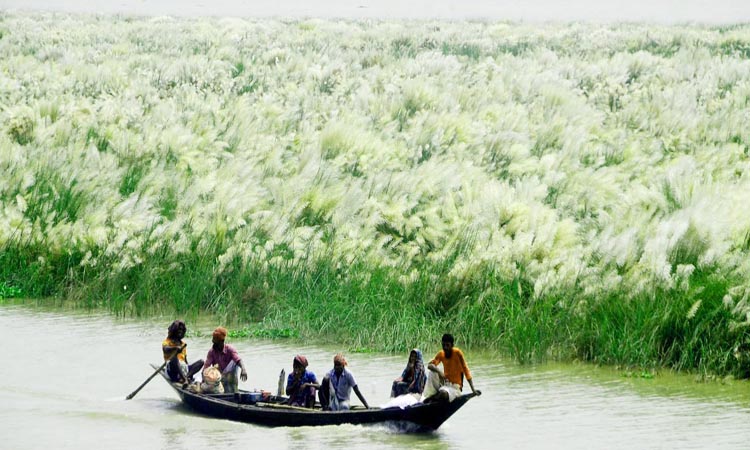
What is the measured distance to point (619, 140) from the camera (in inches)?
853

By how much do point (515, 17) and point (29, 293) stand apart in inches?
1884

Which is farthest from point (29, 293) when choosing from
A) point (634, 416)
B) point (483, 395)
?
point (634, 416)

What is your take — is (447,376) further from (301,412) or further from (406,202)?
(406,202)

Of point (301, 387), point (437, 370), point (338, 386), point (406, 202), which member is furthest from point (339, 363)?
point (406, 202)

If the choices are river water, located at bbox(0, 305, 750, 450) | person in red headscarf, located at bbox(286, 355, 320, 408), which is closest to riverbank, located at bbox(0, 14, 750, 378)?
river water, located at bbox(0, 305, 750, 450)

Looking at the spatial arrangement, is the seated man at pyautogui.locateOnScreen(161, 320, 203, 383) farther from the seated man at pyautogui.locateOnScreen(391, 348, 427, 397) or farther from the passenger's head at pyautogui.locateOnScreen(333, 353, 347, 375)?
the seated man at pyautogui.locateOnScreen(391, 348, 427, 397)

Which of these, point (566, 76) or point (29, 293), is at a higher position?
point (566, 76)

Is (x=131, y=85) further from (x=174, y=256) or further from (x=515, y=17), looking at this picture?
(x=515, y=17)

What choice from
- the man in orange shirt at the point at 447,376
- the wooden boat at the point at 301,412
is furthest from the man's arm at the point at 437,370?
the wooden boat at the point at 301,412

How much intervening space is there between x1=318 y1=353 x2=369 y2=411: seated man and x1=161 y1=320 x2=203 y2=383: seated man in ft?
6.07

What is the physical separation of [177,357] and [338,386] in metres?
2.13

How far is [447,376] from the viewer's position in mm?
9922

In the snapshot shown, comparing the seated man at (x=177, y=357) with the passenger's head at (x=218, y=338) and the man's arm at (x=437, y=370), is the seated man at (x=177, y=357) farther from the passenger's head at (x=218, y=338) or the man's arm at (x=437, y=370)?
the man's arm at (x=437, y=370)

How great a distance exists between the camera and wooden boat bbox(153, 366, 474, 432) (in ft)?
32.1
